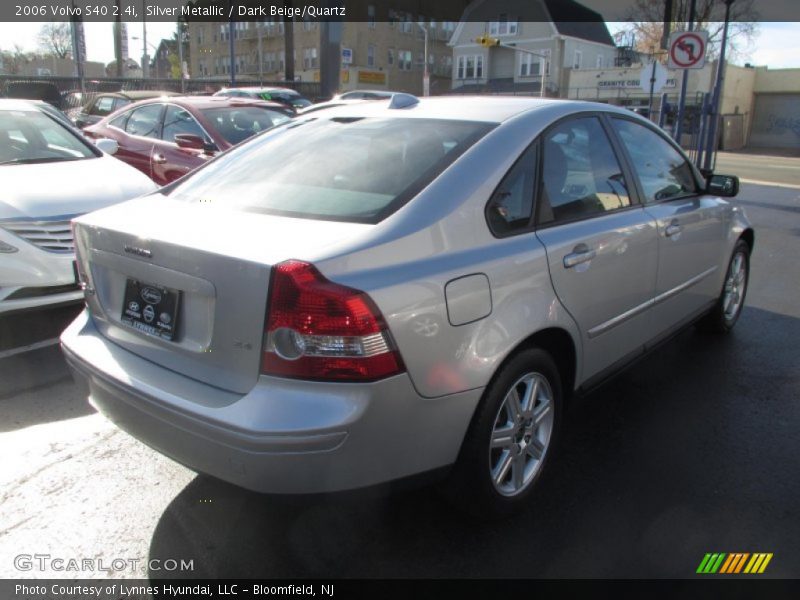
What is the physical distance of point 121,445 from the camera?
3.47m

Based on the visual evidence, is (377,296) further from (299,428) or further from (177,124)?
(177,124)

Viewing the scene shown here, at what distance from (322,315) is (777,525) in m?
2.14

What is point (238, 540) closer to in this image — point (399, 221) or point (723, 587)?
point (399, 221)

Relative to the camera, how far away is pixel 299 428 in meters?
2.08

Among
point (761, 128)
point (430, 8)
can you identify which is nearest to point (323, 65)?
point (761, 128)

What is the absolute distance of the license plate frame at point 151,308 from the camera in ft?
8.00

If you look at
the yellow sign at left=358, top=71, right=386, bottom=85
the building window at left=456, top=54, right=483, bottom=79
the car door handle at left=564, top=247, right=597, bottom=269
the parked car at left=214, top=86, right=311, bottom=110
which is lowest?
the car door handle at left=564, top=247, right=597, bottom=269

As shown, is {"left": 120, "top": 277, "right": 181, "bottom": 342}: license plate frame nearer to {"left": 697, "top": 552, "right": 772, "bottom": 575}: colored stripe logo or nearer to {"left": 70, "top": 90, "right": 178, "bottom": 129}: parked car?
{"left": 697, "top": 552, "right": 772, "bottom": 575}: colored stripe logo

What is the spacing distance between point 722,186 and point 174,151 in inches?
232

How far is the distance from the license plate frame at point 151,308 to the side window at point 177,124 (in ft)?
18.3

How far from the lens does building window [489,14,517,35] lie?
54909 mm

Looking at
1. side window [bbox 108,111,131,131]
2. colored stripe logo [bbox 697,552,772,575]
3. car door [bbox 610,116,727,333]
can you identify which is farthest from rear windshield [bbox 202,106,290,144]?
colored stripe logo [bbox 697,552,772,575]

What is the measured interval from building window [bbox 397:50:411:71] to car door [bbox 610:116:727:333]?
6042cm

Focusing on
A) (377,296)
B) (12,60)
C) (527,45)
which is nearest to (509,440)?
(377,296)
